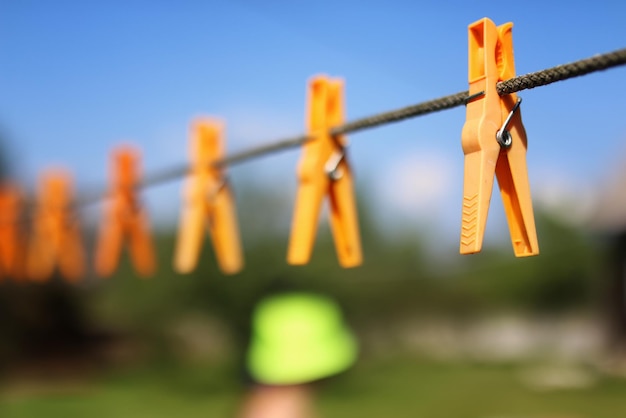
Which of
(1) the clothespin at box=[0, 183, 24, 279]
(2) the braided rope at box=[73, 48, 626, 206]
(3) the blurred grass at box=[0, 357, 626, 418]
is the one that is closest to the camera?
(2) the braided rope at box=[73, 48, 626, 206]

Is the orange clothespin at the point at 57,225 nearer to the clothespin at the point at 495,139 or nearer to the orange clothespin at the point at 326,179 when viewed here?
the orange clothespin at the point at 326,179

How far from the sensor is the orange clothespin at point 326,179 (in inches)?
48.6

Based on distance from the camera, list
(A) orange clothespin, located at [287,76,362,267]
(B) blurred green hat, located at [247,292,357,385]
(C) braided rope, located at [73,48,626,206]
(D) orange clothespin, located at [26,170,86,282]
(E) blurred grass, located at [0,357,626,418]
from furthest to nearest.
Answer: (E) blurred grass, located at [0,357,626,418] < (B) blurred green hat, located at [247,292,357,385] < (D) orange clothespin, located at [26,170,86,282] < (A) orange clothespin, located at [287,76,362,267] < (C) braided rope, located at [73,48,626,206]

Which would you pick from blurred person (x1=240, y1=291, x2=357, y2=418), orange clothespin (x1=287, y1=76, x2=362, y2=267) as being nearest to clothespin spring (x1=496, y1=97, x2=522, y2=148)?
orange clothespin (x1=287, y1=76, x2=362, y2=267)

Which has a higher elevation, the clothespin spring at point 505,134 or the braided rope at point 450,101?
the braided rope at point 450,101

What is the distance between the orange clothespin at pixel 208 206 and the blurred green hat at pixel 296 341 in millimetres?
4050

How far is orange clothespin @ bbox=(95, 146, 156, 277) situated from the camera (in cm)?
197

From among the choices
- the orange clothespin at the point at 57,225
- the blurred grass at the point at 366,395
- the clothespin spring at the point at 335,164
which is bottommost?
the blurred grass at the point at 366,395

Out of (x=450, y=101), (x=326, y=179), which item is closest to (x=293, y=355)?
(x=326, y=179)

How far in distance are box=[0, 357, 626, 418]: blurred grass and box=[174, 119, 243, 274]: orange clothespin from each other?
5048 mm

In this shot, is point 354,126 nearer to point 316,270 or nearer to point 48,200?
point 48,200

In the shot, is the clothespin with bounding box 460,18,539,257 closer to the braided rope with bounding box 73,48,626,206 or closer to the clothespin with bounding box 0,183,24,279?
the braided rope with bounding box 73,48,626,206

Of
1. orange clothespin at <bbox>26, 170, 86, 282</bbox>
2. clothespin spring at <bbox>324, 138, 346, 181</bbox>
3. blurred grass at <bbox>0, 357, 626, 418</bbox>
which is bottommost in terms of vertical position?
blurred grass at <bbox>0, 357, 626, 418</bbox>

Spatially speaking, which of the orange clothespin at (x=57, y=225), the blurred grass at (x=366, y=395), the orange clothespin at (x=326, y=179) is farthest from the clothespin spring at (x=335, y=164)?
the blurred grass at (x=366, y=395)
